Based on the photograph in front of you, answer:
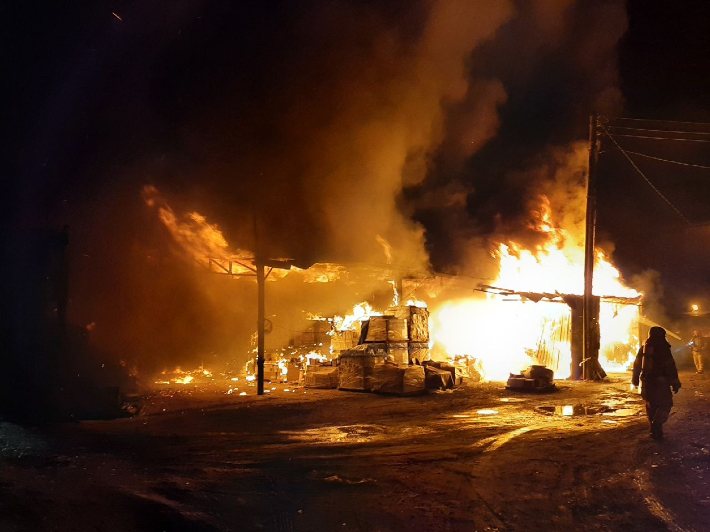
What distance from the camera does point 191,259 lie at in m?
20.0

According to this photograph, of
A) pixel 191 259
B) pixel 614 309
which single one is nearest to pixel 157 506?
pixel 191 259

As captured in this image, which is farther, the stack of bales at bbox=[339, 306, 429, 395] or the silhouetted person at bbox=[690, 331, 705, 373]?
the silhouetted person at bbox=[690, 331, 705, 373]

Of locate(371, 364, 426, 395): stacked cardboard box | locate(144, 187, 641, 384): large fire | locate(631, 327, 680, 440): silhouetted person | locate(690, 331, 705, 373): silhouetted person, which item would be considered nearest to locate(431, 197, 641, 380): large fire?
locate(144, 187, 641, 384): large fire

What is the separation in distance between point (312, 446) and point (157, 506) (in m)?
3.06

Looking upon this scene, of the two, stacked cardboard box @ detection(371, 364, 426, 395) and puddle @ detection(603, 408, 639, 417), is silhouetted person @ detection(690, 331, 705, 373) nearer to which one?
puddle @ detection(603, 408, 639, 417)

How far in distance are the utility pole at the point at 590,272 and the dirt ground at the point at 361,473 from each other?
22.3 ft

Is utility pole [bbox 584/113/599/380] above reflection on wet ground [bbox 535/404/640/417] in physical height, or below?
above

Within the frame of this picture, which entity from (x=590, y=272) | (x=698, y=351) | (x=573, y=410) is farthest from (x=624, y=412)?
(x=698, y=351)

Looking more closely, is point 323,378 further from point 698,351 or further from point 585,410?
point 698,351

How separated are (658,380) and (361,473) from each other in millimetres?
5336

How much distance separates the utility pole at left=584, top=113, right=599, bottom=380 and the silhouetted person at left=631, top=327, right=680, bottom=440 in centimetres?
1010

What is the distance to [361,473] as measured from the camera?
6754mm

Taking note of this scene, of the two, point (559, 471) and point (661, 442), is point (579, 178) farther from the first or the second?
point (559, 471)

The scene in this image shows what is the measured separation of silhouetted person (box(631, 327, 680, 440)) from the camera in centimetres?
852
